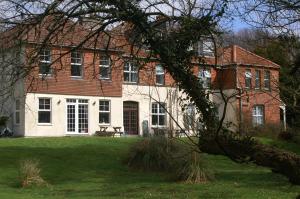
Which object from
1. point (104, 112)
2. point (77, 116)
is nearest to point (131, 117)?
point (104, 112)

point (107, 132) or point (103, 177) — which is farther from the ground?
point (107, 132)

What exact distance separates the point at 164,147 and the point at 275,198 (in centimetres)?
952

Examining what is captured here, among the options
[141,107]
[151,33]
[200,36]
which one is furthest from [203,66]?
[141,107]

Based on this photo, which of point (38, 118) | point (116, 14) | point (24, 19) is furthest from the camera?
point (38, 118)

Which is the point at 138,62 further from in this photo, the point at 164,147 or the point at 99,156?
the point at 99,156

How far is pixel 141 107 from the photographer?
48812 mm

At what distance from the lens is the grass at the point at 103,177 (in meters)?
16.8

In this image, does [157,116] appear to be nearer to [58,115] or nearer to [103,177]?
[58,115]

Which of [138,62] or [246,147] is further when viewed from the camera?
[138,62]

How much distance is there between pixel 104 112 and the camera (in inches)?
1823

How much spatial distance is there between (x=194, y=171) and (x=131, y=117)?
28474 mm

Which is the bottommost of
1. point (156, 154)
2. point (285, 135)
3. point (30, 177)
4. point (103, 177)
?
point (103, 177)

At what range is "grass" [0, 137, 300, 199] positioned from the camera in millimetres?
16828

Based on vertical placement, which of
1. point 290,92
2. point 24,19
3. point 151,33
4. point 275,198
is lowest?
point 275,198
